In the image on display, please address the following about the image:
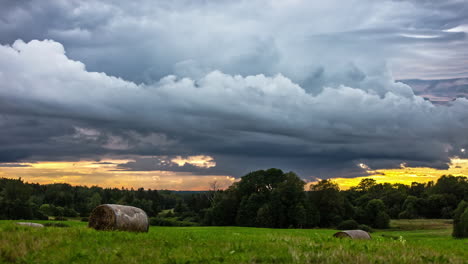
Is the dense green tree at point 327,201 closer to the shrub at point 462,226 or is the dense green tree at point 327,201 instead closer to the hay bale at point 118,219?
the shrub at point 462,226

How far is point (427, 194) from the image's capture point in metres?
140

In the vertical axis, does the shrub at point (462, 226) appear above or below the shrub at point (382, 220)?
above

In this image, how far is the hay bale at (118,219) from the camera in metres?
22.3

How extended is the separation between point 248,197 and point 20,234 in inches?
3405

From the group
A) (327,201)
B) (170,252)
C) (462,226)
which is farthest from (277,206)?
(170,252)

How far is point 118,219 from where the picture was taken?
22.3 meters

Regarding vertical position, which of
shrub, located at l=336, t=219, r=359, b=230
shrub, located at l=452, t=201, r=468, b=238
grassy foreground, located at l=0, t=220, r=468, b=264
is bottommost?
shrub, located at l=336, t=219, r=359, b=230

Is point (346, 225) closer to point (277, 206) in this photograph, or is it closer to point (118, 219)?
point (277, 206)

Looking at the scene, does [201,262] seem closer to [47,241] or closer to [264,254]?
[264,254]

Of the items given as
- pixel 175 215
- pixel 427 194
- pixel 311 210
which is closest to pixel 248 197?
pixel 311 210

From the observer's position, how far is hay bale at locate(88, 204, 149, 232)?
22266 millimetres

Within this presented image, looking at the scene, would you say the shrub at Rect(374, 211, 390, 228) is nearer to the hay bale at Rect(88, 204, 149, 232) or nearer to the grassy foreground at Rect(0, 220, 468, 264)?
the hay bale at Rect(88, 204, 149, 232)

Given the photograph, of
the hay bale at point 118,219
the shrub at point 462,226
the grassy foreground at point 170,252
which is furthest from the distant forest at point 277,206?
the grassy foreground at point 170,252

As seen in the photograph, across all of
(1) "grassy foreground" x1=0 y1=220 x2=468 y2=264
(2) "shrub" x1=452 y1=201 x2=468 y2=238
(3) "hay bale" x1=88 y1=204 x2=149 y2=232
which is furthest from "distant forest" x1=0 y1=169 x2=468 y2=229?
(1) "grassy foreground" x1=0 y1=220 x2=468 y2=264
